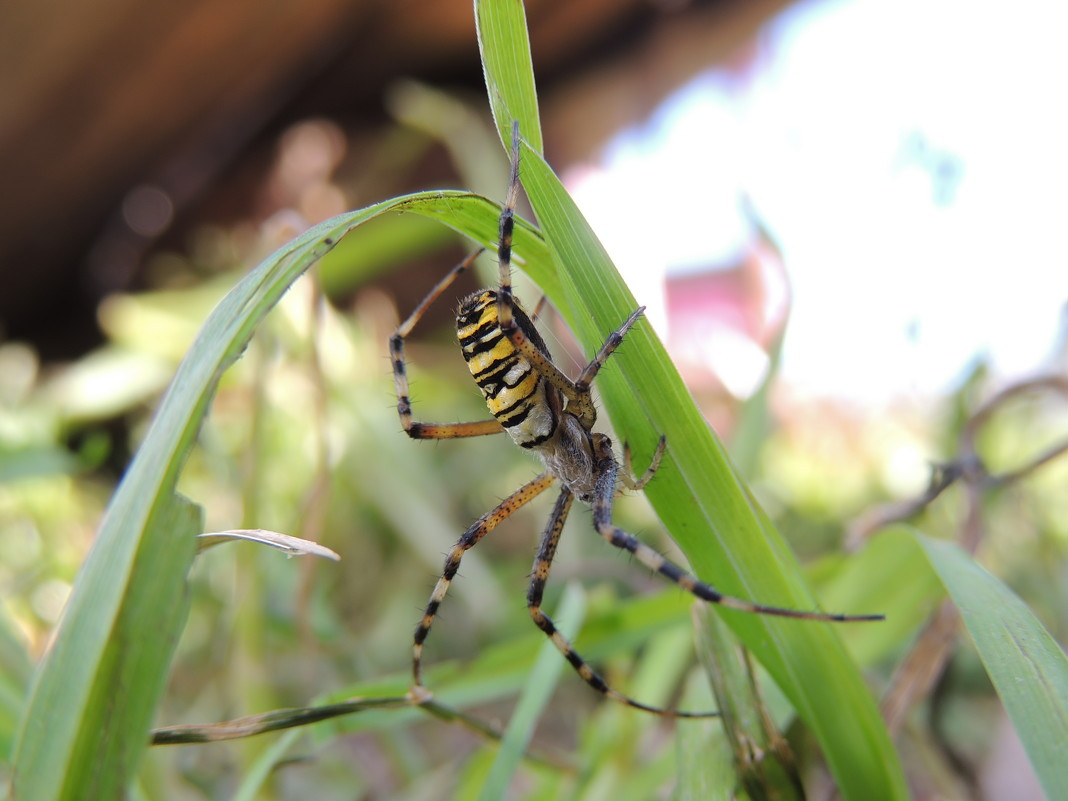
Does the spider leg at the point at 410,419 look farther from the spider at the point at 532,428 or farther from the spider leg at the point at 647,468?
the spider leg at the point at 647,468

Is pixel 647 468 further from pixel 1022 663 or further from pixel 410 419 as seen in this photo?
pixel 410 419

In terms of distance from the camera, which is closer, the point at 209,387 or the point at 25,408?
the point at 209,387

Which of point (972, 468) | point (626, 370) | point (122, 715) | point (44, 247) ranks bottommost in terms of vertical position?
point (972, 468)

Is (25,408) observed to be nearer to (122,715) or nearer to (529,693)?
(529,693)

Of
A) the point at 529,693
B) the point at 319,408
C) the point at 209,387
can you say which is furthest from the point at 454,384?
the point at 209,387

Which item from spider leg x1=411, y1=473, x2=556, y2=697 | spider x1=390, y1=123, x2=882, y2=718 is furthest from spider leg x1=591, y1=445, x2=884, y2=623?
spider leg x1=411, y1=473, x2=556, y2=697

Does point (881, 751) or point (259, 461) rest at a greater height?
point (259, 461)

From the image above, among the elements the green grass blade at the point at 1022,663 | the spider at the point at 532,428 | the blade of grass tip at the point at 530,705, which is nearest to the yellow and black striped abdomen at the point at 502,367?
the spider at the point at 532,428
